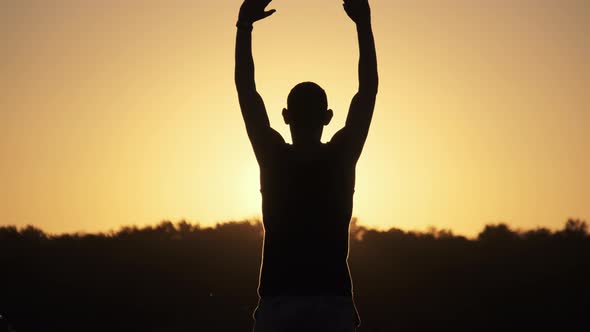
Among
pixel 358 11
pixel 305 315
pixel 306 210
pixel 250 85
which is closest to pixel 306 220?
pixel 306 210

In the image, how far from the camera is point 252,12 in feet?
18.4

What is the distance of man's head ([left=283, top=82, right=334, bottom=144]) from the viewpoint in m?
5.24

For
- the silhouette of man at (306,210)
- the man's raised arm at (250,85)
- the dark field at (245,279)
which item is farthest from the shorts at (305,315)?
the dark field at (245,279)

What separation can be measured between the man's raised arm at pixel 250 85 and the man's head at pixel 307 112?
0.35 feet

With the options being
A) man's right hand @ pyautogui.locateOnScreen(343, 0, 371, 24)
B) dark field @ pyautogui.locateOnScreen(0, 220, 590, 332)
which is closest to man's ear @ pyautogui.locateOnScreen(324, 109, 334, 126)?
man's right hand @ pyautogui.locateOnScreen(343, 0, 371, 24)

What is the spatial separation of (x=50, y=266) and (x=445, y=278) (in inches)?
397

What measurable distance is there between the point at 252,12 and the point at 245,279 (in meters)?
28.0

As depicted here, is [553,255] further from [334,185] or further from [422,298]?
[334,185]

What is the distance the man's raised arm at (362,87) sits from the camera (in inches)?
207

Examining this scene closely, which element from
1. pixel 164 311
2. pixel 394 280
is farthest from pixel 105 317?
pixel 394 280

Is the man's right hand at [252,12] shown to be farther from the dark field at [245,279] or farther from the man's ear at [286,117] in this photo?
the dark field at [245,279]

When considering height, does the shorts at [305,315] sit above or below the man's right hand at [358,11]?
below

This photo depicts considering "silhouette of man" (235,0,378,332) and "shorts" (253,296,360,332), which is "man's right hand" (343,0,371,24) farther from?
"shorts" (253,296,360,332)

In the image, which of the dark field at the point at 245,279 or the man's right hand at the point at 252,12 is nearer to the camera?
the man's right hand at the point at 252,12
